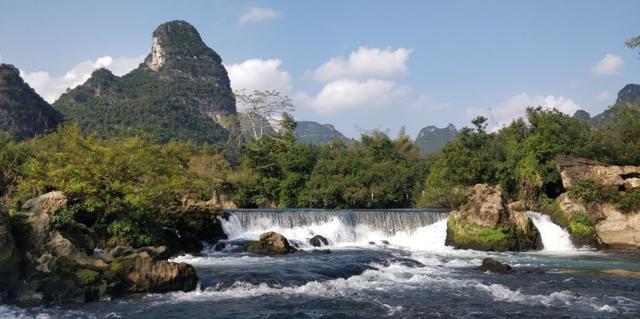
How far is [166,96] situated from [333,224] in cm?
8695

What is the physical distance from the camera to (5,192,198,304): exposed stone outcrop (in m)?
12.6

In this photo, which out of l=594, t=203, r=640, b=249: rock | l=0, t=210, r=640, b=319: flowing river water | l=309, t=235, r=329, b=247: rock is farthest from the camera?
l=594, t=203, r=640, b=249: rock

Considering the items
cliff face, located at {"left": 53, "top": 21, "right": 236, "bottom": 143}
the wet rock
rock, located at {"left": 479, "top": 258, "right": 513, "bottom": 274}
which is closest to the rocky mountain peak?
cliff face, located at {"left": 53, "top": 21, "right": 236, "bottom": 143}

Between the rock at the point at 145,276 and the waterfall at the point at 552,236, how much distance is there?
18.5 meters

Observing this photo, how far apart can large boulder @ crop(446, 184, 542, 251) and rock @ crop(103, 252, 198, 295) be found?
15.1 metres

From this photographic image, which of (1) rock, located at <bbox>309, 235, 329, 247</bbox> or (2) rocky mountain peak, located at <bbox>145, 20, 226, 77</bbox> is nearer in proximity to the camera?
(1) rock, located at <bbox>309, 235, 329, 247</bbox>

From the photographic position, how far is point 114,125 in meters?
84.3

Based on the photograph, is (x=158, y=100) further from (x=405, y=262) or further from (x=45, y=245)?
(x=45, y=245)

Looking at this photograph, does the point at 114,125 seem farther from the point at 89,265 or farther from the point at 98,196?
the point at 89,265

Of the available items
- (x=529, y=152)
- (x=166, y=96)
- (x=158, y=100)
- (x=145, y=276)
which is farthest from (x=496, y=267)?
(x=166, y=96)

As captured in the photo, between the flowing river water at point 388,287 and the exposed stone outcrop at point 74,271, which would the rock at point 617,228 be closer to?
the flowing river water at point 388,287

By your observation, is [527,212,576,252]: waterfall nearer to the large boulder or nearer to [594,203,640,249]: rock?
the large boulder

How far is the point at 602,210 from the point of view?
26828mm

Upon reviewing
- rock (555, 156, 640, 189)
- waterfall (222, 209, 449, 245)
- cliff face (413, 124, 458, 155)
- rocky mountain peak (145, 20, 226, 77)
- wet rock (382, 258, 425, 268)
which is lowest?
wet rock (382, 258, 425, 268)
